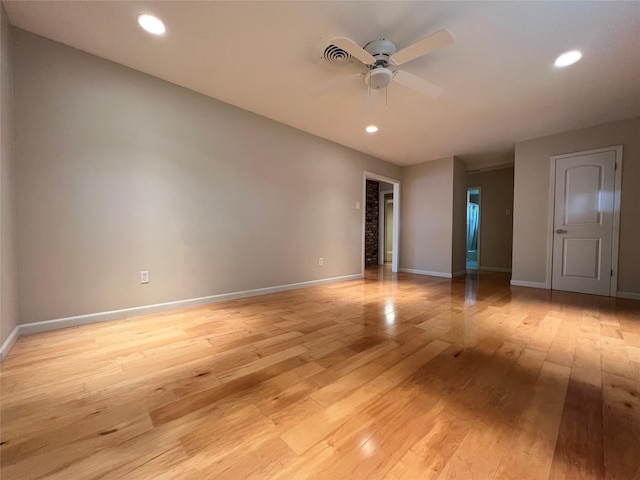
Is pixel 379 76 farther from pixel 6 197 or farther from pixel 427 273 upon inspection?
pixel 427 273

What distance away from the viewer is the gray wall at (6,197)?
5.71 feet

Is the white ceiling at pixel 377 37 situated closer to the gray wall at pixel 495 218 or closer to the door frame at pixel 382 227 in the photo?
the gray wall at pixel 495 218

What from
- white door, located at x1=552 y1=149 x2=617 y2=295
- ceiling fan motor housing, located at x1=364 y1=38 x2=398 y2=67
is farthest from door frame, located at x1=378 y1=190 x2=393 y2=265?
ceiling fan motor housing, located at x1=364 y1=38 x2=398 y2=67

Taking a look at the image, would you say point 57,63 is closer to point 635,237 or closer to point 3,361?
point 3,361

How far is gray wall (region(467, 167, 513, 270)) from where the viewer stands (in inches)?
247

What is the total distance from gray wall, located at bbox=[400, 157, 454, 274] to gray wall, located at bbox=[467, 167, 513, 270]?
2.10m

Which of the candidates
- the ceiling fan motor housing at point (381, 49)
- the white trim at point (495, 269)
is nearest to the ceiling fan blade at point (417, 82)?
the ceiling fan motor housing at point (381, 49)

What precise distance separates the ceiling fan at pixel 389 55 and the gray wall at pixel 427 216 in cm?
332

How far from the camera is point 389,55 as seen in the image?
7.09ft

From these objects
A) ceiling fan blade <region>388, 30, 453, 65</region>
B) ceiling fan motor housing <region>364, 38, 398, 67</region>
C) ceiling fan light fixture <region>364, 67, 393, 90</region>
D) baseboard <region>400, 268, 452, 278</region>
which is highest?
ceiling fan motor housing <region>364, 38, 398, 67</region>

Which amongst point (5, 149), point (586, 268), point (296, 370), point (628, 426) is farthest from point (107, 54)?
point (586, 268)

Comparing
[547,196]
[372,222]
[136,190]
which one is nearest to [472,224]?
[372,222]

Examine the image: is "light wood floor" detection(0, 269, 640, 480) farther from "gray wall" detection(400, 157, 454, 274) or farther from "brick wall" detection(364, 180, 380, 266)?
"brick wall" detection(364, 180, 380, 266)

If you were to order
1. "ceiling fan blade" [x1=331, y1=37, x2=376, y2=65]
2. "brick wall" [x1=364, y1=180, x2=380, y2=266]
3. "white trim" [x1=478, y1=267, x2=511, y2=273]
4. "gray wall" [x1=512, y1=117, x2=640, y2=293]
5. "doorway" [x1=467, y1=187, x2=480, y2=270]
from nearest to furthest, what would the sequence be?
"ceiling fan blade" [x1=331, y1=37, x2=376, y2=65], "gray wall" [x1=512, y1=117, x2=640, y2=293], "white trim" [x1=478, y1=267, x2=511, y2=273], "brick wall" [x1=364, y1=180, x2=380, y2=266], "doorway" [x1=467, y1=187, x2=480, y2=270]
